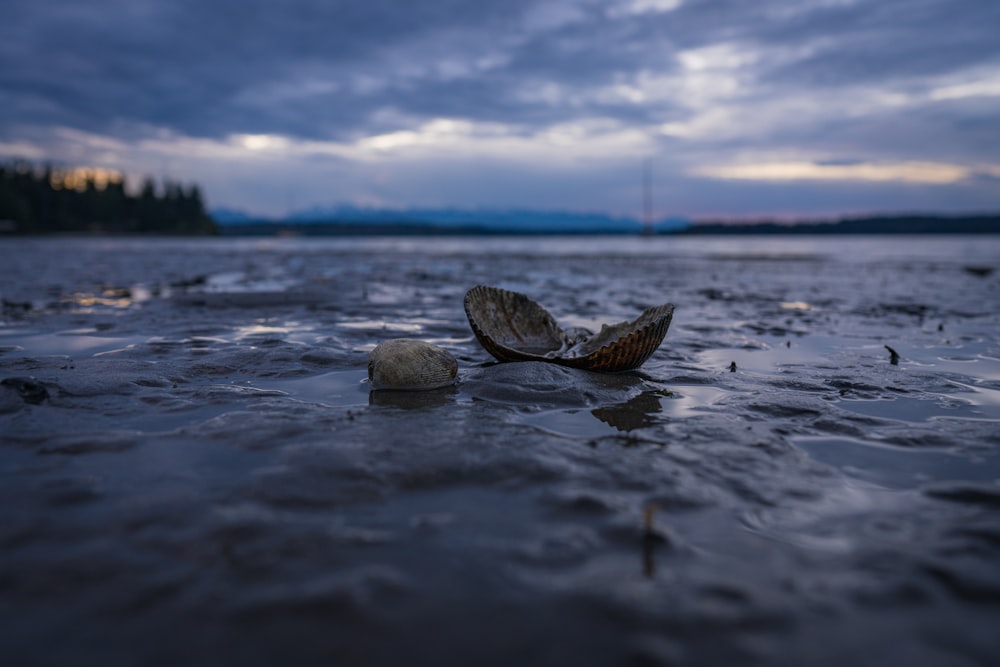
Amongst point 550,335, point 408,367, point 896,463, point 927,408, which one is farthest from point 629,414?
point 550,335

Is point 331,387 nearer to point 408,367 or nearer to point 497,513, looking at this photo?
point 408,367

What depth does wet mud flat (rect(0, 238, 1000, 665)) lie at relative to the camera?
1538 mm

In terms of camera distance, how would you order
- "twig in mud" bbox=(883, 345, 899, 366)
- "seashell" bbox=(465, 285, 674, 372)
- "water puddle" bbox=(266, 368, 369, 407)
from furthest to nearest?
"twig in mud" bbox=(883, 345, 899, 366), "seashell" bbox=(465, 285, 674, 372), "water puddle" bbox=(266, 368, 369, 407)

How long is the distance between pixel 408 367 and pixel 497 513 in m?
1.91

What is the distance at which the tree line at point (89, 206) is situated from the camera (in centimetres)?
7662

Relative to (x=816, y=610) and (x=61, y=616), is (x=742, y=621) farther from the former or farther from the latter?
(x=61, y=616)

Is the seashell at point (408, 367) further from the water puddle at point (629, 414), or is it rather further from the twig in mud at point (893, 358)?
the twig in mud at point (893, 358)

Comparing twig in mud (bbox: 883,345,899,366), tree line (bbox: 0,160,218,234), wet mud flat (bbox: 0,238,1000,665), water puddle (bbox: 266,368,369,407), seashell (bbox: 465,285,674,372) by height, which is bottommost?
wet mud flat (bbox: 0,238,1000,665)

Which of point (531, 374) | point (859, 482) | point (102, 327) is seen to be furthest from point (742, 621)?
point (102, 327)

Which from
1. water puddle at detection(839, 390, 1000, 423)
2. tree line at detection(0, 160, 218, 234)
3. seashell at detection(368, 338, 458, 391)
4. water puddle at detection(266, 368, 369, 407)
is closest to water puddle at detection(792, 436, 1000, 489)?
water puddle at detection(839, 390, 1000, 423)

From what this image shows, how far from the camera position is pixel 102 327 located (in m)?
6.53

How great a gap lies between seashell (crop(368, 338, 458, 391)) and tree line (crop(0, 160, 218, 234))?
9125 centimetres

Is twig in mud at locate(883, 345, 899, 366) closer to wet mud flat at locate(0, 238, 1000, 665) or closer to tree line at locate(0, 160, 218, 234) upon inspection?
wet mud flat at locate(0, 238, 1000, 665)

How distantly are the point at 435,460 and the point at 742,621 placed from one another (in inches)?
57.1
